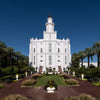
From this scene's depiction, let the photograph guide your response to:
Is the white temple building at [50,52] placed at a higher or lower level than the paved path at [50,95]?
higher

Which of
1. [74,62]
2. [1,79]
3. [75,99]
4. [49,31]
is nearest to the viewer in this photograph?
[75,99]

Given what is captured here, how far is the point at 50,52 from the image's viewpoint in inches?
2452

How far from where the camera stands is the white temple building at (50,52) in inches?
2422

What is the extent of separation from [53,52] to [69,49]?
34.6 ft

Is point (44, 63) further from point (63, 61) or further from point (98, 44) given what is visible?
point (98, 44)

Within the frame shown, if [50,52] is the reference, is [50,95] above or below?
below

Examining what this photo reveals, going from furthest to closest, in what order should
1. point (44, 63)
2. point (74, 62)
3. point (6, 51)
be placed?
point (44, 63), point (74, 62), point (6, 51)

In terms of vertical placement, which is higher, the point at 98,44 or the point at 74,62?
the point at 98,44

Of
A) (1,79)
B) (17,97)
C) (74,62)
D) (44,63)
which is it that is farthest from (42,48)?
(17,97)

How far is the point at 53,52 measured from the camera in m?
62.0

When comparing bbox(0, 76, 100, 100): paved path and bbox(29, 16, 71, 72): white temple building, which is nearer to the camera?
bbox(0, 76, 100, 100): paved path

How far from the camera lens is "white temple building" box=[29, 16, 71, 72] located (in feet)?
202

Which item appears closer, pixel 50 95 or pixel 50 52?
pixel 50 95

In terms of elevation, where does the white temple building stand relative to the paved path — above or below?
above
